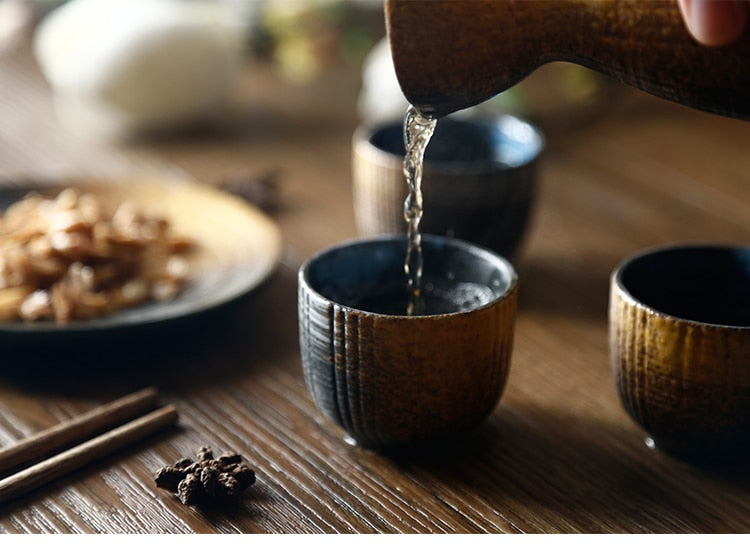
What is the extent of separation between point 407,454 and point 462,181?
342mm

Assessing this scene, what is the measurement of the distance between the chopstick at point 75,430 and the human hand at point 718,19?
1.79 ft

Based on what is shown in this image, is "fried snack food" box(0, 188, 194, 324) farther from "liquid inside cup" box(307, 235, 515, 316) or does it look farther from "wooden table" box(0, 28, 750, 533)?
"liquid inside cup" box(307, 235, 515, 316)

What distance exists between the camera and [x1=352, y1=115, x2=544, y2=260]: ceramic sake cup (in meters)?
1.06

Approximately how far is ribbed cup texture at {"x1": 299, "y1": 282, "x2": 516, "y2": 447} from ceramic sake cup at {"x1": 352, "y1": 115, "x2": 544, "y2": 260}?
28cm

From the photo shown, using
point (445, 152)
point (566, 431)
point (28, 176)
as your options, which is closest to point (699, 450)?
point (566, 431)

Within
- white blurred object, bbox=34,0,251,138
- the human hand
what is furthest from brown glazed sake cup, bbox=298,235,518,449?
white blurred object, bbox=34,0,251,138

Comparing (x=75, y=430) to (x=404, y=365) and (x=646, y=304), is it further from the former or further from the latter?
(x=646, y=304)

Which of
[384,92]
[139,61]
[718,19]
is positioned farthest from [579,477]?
[139,61]

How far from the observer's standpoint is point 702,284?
2.87 feet

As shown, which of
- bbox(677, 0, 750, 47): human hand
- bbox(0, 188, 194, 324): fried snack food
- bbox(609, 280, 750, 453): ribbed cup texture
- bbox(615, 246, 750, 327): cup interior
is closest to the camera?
bbox(677, 0, 750, 47): human hand

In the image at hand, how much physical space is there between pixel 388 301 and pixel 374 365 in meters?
0.14

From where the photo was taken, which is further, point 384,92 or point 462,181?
point 384,92

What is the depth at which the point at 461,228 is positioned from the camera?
42.5 inches

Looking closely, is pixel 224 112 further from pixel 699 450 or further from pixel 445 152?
pixel 699 450
